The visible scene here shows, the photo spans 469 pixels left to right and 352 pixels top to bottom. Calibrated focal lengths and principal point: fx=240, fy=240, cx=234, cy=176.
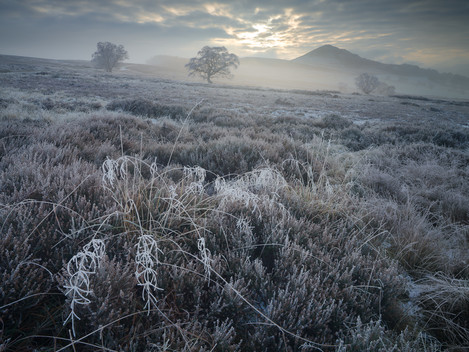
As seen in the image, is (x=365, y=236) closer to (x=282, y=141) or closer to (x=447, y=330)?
(x=447, y=330)

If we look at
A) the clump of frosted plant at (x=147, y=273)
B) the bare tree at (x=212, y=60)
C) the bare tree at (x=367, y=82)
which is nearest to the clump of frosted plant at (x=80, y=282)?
the clump of frosted plant at (x=147, y=273)

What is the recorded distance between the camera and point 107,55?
62.9m

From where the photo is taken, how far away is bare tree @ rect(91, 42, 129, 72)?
62.9 metres

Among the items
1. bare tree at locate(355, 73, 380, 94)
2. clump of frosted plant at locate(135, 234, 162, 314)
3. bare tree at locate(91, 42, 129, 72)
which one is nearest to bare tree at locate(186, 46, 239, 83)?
bare tree at locate(91, 42, 129, 72)

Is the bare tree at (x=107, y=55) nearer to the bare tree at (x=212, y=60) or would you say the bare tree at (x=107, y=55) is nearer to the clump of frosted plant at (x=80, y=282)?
the bare tree at (x=212, y=60)

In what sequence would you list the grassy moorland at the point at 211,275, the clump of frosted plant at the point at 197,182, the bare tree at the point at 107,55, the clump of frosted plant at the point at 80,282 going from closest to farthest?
1. the clump of frosted plant at the point at 80,282
2. the grassy moorland at the point at 211,275
3. the clump of frosted plant at the point at 197,182
4. the bare tree at the point at 107,55

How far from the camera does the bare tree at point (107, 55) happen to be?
6294cm

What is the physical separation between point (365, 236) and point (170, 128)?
21.7ft

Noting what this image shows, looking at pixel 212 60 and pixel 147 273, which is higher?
pixel 212 60

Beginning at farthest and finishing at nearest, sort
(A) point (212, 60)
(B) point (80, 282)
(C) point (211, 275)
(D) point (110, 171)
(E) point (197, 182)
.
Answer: (A) point (212, 60)
(E) point (197, 182)
(D) point (110, 171)
(C) point (211, 275)
(B) point (80, 282)

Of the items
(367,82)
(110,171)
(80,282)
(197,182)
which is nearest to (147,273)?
(80,282)

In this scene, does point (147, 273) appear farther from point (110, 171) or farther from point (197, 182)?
point (197, 182)

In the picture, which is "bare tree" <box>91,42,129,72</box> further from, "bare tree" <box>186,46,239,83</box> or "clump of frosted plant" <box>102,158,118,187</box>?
"clump of frosted plant" <box>102,158,118,187</box>

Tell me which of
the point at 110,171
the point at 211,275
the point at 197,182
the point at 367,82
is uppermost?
the point at 367,82
